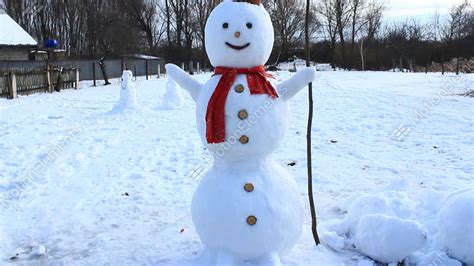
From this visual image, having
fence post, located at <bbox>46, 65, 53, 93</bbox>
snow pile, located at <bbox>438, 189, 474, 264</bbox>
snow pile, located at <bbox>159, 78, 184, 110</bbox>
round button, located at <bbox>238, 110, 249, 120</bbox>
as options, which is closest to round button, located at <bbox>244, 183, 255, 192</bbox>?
round button, located at <bbox>238, 110, 249, 120</bbox>

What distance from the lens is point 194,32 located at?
4550 cm

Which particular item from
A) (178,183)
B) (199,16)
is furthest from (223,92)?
(199,16)

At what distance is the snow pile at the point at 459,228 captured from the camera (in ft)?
10.6

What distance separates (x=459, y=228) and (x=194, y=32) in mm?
44049

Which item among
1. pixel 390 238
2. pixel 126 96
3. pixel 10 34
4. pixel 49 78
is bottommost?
pixel 390 238

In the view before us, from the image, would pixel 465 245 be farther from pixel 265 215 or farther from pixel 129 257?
pixel 129 257

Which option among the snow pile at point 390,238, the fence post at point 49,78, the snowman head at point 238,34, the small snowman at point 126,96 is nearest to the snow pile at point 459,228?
the snow pile at point 390,238

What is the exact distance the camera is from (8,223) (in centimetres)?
455

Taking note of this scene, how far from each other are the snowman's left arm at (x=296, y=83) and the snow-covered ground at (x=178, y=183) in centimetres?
121

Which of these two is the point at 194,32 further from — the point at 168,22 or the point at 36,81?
the point at 36,81

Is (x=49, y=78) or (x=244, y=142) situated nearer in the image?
(x=244, y=142)

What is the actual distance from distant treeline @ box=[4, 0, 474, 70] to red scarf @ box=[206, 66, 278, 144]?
3324 cm

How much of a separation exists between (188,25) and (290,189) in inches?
1726

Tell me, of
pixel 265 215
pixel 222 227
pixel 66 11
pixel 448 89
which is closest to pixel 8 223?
pixel 222 227
